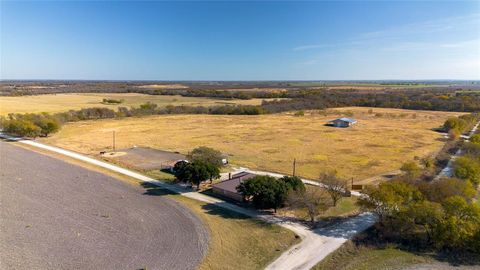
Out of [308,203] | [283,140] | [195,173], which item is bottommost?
[283,140]

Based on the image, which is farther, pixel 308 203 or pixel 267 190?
pixel 267 190

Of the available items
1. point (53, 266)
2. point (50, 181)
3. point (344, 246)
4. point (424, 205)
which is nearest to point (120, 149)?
point (50, 181)

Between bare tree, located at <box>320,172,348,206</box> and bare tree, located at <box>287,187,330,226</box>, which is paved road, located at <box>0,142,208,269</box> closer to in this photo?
bare tree, located at <box>287,187,330,226</box>

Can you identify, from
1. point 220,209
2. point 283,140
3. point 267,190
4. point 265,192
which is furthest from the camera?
point 283,140

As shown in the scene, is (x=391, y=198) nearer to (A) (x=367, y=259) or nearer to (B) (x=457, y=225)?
(B) (x=457, y=225)

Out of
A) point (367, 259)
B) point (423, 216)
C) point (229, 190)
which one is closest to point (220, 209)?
point (229, 190)

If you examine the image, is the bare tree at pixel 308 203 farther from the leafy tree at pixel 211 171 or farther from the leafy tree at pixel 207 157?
the leafy tree at pixel 207 157

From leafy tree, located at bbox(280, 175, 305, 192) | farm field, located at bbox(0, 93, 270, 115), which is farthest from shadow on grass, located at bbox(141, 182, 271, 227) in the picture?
farm field, located at bbox(0, 93, 270, 115)

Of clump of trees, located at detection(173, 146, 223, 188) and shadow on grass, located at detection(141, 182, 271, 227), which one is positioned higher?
clump of trees, located at detection(173, 146, 223, 188)
